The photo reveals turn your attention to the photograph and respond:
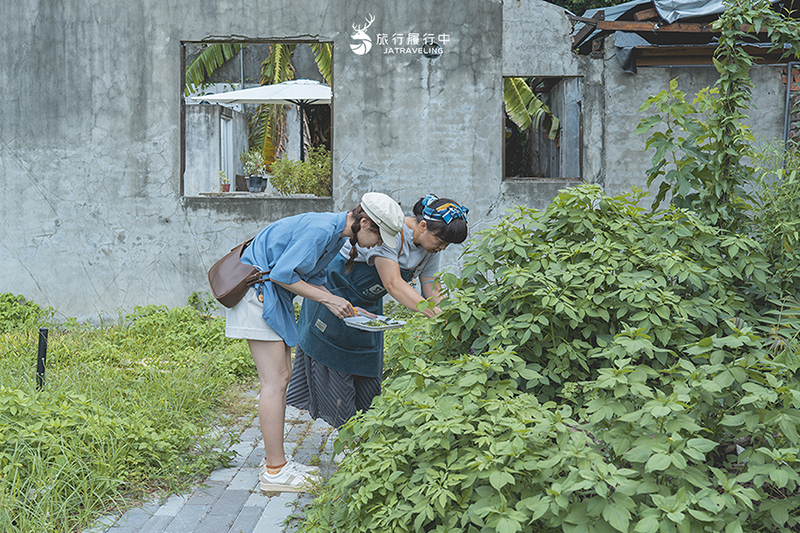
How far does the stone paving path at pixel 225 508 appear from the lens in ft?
11.4

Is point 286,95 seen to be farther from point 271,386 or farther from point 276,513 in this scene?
point 276,513

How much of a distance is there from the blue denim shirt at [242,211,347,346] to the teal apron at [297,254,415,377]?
0.59 feet

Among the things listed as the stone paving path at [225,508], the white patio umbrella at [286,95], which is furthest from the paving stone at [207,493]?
the white patio umbrella at [286,95]

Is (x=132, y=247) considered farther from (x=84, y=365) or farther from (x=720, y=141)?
(x=720, y=141)

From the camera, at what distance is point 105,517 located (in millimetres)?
3559

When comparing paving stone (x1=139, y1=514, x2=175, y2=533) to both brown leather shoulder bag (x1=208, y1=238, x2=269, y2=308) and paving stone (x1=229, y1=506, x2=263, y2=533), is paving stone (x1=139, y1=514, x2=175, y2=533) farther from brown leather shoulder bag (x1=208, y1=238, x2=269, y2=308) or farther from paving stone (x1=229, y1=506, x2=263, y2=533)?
brown leather shoulder bag (x1=208, y1=238, x2=269, y2=308)

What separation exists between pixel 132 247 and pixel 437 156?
11.8ft

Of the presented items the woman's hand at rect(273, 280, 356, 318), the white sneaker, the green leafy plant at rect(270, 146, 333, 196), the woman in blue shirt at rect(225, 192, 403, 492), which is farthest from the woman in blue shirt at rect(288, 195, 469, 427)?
the green leafy plant at rect(270, 146, 333, 196)

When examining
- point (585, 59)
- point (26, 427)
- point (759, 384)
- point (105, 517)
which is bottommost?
point (105, 517)

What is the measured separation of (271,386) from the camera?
3.87 metres

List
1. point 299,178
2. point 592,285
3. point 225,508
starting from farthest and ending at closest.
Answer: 1. point 299,178
2. point 225,508
3. point 592,285

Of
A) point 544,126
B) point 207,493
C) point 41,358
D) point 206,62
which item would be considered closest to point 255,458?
point 207,493

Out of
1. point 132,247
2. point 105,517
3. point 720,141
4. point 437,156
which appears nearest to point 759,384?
point 720,141

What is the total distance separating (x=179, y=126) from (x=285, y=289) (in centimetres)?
462
